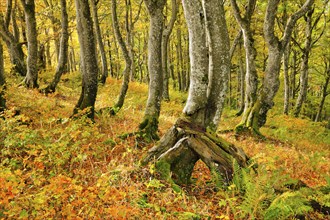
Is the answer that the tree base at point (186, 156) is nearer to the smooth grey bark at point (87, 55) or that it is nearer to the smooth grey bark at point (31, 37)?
the smooth grey bark at point (87, 55)

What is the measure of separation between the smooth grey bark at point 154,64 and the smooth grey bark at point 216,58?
1326mm

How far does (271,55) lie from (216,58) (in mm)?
4757

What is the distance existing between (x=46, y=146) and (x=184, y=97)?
17.6 metres

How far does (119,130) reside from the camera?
7449mm

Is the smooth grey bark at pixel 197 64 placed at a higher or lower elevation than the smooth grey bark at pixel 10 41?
lower

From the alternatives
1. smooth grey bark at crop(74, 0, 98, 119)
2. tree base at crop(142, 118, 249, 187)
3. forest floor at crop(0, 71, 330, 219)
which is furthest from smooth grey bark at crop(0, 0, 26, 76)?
tree base at crop(142, 118, 249, 187)

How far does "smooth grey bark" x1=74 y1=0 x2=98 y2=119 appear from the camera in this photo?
7423 millimetres

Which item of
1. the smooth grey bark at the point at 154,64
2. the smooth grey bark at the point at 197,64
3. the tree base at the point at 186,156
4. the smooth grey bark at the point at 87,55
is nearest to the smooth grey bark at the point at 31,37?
the smooth grey bark at the point at 87,55

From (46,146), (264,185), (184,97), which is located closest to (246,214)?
(264,185)

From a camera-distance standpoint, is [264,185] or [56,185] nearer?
[56,185]

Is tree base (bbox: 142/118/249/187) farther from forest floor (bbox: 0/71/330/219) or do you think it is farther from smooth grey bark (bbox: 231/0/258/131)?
smooth grey bark (bbox: 231/0/258/131)

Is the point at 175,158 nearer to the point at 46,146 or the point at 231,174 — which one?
the point at 231,174

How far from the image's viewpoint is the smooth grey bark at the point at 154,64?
661 cm

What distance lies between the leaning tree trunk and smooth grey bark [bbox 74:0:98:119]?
3.06 m
